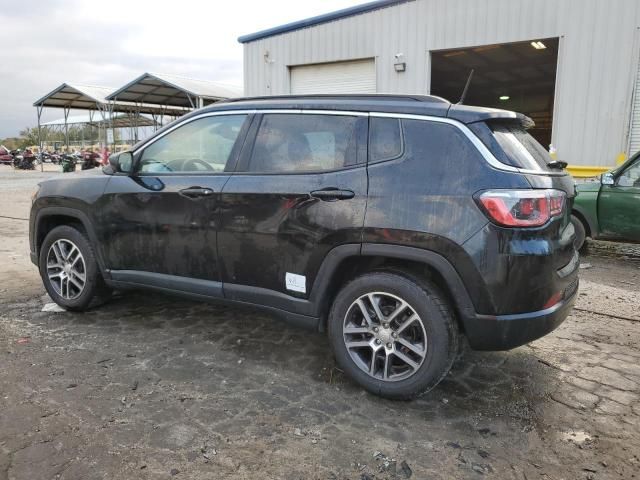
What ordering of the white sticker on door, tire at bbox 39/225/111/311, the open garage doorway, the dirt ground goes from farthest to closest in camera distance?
1. the open garage doorway
2. tire at bbox 39/225/111/311
3. the white sticker on door
4. the dirt ground

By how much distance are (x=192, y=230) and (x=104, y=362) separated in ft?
3.65

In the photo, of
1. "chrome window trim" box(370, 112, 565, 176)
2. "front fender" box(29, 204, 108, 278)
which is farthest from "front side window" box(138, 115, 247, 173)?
"chrome window trim" box(370, 112, 565, 176)

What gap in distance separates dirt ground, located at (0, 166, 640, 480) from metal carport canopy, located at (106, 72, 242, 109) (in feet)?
61.4

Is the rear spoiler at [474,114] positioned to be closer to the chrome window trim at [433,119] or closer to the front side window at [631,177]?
the chrome window trim at [433,119]

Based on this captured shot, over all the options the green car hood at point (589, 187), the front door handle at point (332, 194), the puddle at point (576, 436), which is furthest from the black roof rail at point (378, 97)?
the green car hood at point (589, 187)

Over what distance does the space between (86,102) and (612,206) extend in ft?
100

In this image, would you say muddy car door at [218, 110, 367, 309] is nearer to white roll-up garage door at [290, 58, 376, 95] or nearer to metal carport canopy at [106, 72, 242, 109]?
white roll-up garage door at [290, 58, 376, 95]

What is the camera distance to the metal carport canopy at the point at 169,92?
22.0 metres

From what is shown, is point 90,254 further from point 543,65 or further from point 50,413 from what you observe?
point 543,65

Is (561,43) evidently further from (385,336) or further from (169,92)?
(169,92)

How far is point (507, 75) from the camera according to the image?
Result: 1728 cm

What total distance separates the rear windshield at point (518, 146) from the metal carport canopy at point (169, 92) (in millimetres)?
19391

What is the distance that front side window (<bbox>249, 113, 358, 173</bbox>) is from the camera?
10.3 feet

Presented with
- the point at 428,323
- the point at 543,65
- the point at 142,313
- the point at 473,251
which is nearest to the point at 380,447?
the point at 428,323
